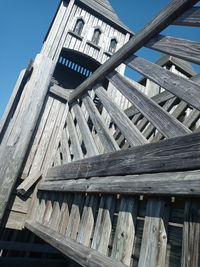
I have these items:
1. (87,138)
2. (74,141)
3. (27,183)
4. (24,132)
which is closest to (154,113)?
(87,138)

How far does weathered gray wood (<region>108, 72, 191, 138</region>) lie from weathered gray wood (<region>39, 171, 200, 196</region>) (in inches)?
11.7

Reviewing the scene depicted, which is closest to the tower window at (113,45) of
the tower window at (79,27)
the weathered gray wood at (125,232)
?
the tower window at (79,27)

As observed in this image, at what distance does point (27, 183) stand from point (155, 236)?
2343mm

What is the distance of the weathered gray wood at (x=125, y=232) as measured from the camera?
1214 millimetres

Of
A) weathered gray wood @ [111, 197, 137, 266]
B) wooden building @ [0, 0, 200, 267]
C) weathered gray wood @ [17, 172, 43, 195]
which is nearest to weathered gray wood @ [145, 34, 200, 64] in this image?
wooden building @ [0, 0, 200, 267]

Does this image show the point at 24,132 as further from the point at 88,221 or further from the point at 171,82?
the point at 171,82

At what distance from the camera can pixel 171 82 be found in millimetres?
1436

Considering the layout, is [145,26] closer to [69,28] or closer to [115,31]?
[69,28]

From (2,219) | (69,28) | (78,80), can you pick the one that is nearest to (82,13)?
(69,28)

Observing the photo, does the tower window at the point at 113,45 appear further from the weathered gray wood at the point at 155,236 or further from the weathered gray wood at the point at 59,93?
the weathered gray wood at the point at 155,236

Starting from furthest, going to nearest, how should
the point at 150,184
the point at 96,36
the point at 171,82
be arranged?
the point at 96,36
the point at 171,82
the point at 150,184

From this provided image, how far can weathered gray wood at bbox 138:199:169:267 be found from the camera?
1.03 m

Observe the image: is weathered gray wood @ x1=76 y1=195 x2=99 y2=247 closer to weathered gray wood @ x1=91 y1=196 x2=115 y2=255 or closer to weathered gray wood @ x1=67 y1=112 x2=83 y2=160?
weathered gray wood @ x1=91 y1=196 x2=115 y2=255

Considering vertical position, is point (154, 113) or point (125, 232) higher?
point (154, 113)
